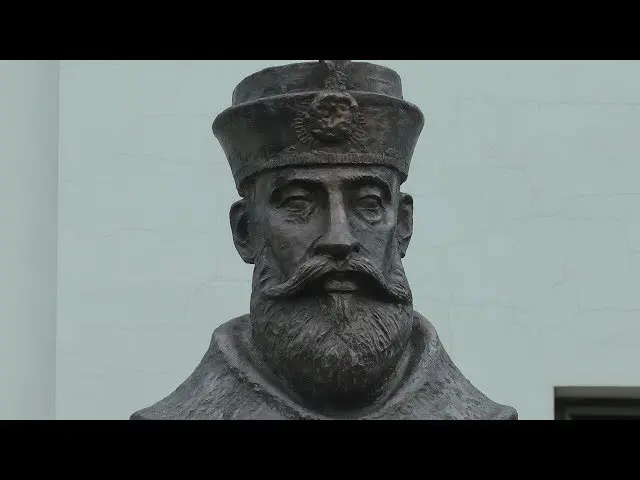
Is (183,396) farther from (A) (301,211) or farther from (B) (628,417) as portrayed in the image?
(B) (628,417)

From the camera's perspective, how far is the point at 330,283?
19.1ft

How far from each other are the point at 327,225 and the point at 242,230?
0.34 meters

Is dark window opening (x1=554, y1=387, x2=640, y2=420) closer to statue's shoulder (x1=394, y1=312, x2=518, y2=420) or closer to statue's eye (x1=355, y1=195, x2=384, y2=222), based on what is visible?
statue's shoulder (x1=394, y1=312, x2=518, y2=420)

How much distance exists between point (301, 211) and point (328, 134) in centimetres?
19

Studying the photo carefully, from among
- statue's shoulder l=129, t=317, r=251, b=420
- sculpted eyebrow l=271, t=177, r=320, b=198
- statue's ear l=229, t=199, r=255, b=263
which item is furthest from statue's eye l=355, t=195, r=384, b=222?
statue's shoulder l=129, t=317, r=251, b=420

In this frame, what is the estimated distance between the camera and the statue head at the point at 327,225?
582cm

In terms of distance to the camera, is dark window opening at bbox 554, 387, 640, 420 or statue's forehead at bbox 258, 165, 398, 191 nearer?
statue's forehead at bbox 258, 165, 398, 191

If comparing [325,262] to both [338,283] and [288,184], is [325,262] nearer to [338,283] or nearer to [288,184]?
[338,283]

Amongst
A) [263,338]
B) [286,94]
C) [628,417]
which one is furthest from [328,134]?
[628,417]

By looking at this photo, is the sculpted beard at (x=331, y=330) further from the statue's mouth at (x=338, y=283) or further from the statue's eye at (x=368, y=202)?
the statue's eye at (x=368, y=202)

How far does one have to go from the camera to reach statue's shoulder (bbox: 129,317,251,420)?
5.95 m

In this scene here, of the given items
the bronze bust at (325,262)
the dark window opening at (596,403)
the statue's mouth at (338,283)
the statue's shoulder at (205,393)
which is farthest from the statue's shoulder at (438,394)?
the dark window opening at (596,403)

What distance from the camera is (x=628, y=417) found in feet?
26.7

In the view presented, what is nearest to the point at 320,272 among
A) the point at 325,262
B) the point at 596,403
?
the point at 325,262
